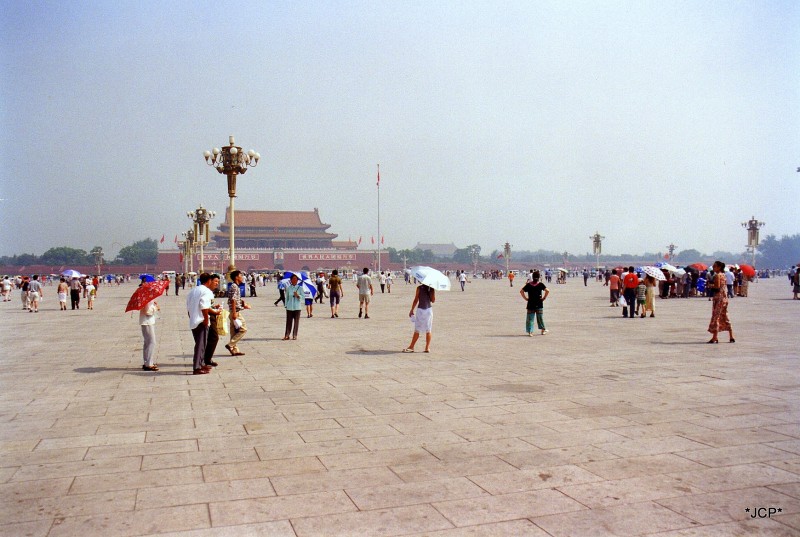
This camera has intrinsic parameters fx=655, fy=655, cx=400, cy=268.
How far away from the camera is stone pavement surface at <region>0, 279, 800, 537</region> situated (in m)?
3.07

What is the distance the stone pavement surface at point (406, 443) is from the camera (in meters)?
Result: 3.07

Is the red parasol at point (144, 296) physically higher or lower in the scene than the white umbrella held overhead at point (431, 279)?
lower

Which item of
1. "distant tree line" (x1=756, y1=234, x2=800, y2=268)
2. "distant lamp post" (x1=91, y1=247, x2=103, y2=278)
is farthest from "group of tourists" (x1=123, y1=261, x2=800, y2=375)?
"distant tree line" (x1=756, y1=234, x2=800, y2=268)

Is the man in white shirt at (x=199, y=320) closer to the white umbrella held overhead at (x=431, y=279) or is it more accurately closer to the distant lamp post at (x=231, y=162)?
the white umbrella held overhead at (x=431, y=279)

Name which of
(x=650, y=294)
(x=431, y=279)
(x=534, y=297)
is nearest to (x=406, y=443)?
(x=431, y=279)

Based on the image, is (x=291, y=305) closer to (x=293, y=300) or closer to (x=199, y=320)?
(x=293, y=300)

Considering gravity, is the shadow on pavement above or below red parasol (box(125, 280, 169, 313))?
below

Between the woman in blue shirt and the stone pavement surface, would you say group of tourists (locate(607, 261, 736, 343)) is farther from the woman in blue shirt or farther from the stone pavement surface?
the woman in blue shirt

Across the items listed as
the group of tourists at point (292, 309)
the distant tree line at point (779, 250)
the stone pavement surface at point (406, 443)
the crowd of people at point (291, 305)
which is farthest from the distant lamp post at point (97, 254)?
the distant tree line at point (779, 250)

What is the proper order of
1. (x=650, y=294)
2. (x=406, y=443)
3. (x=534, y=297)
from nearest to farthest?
(x=406, y=443) < (x=534, y=297) < (x=650, y=294)

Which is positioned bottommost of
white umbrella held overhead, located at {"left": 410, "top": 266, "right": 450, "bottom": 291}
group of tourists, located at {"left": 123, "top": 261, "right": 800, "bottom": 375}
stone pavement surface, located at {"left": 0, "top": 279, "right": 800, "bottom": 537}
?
stone pavement surface, located at {"left": 0, "top": 279, "right": 800, "bottom": 537}

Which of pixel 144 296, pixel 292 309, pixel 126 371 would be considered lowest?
pixel 126 371

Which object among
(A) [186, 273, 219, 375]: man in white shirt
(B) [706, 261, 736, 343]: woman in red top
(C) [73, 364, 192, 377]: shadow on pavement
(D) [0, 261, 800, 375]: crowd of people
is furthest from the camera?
(B) [706, 261, 736, 343]: woman in red top

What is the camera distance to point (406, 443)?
4301 millimetres
